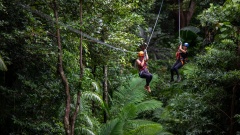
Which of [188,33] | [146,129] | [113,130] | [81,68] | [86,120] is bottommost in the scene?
[146,129]

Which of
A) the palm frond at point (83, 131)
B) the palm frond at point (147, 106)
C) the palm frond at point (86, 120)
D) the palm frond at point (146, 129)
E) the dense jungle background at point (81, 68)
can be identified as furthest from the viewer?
the palm frond at point (147, 106)

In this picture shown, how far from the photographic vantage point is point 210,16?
27.4ft

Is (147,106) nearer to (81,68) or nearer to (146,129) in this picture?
(146,129)

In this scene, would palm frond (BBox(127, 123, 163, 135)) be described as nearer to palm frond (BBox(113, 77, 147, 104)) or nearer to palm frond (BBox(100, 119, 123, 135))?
palm frond (BBox(100, 119, 123, 135))

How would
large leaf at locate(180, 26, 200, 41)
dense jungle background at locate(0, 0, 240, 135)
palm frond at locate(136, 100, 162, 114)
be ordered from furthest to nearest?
large leaf at locate(180, 26, 200, 41) → palm frond at locate(136, 100, 162, 114) → dense jungle background at locate(0, 0, 240, 135)

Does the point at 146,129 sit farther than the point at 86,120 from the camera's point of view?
Yes

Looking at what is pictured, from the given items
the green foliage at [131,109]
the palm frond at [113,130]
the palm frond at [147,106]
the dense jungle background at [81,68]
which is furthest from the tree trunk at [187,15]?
the palm frond at [113,130]

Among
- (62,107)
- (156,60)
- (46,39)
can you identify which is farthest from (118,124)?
(156,60)

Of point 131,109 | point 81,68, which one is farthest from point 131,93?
point 81,68

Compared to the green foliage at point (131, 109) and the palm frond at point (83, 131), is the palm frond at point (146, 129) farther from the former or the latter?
the palm frond at point (83, 131)

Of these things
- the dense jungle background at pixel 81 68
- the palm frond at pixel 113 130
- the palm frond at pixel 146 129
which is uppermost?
the dense jungle background at pixel 81 68

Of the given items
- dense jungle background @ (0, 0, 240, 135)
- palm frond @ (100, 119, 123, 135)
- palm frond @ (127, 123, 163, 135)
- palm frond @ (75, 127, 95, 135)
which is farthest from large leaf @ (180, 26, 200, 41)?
palm frond @ (75, 127, 95, 135)

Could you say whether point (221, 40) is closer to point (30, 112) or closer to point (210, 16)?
point (210, 16)

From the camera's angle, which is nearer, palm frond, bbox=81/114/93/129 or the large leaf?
palm frond, bbox=81/114/93/129
